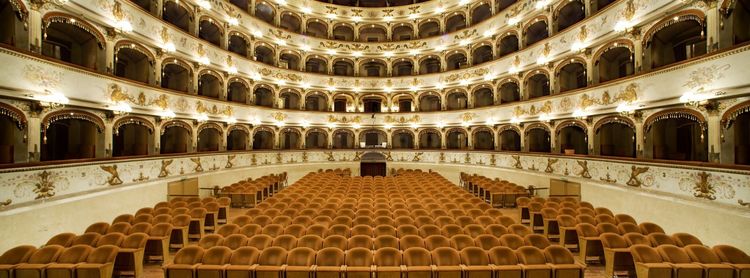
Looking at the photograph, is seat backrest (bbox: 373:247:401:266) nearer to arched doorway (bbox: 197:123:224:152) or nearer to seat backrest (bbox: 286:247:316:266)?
seat backrest (bbox: 286:247:316:266)

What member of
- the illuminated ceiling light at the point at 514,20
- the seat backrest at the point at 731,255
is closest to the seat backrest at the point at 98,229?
the seat backrest at the point at 731,255

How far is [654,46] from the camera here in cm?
1170

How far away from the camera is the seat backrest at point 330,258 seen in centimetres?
607

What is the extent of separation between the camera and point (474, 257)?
6.18 meters

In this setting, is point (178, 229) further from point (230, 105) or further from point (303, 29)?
point (303, 29)

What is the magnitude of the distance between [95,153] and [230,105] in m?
8.03

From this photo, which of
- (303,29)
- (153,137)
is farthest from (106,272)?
(303,29)

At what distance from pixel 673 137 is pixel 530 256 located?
458 inches

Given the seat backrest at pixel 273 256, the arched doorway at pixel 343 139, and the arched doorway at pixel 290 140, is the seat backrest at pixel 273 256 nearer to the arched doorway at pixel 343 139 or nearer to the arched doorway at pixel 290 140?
the arched doorway at pixel 290 140

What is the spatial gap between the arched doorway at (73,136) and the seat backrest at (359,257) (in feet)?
31.3

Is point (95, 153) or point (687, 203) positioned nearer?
point (687, 203)

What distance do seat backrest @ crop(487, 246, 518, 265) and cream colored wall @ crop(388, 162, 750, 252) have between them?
575 centimetres

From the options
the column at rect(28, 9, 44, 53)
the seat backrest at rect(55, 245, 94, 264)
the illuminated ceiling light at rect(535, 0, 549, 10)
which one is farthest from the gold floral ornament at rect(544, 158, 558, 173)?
the column at rect(28, 9, 44, 53)

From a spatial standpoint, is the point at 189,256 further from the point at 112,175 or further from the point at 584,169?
the point at 584,169
